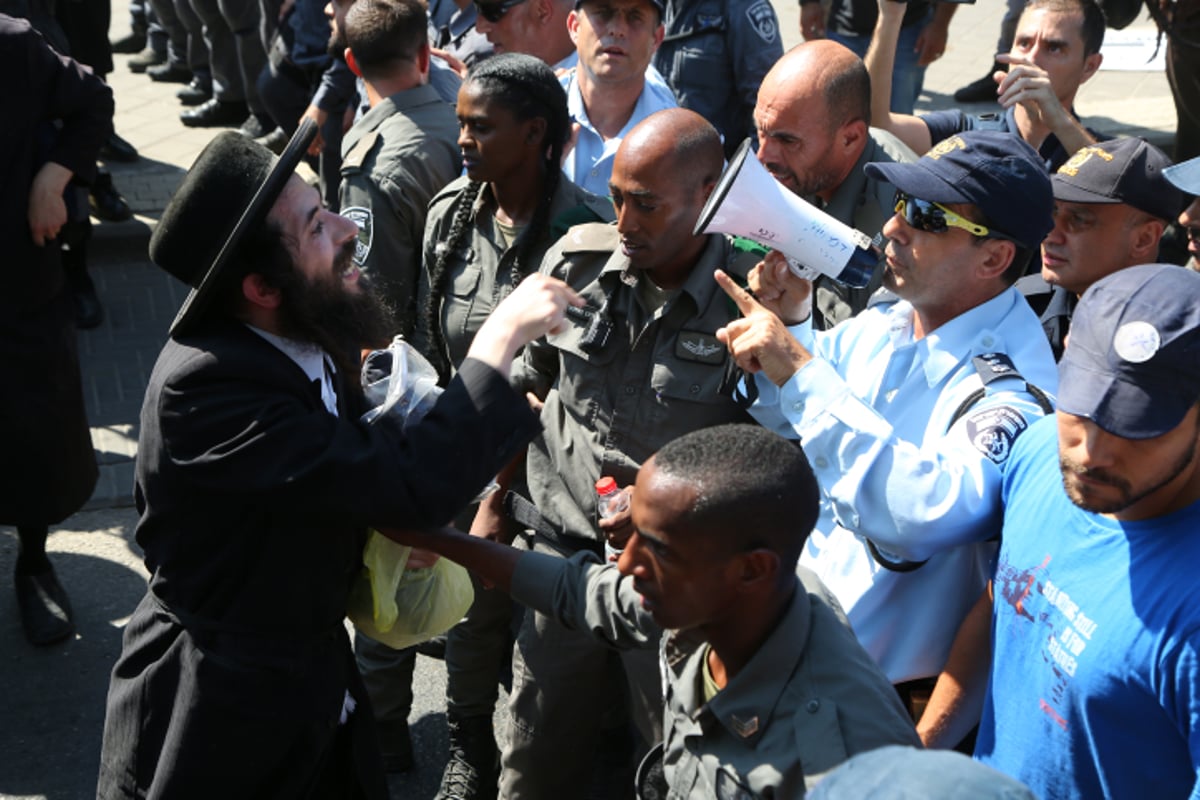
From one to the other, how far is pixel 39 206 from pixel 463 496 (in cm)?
292

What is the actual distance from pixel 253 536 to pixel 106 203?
21.5 ft

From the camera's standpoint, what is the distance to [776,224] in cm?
309

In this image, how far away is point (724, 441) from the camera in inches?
89.7

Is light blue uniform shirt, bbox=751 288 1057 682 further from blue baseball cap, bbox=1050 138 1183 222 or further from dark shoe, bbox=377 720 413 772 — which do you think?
dark shoe, bbox=377 720 413 772

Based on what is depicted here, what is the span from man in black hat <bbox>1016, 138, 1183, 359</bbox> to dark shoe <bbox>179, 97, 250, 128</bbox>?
793 cm

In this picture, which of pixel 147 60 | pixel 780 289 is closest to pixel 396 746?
pixel 780 289

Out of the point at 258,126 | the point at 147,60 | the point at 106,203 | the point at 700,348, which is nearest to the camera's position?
the point at 700,348

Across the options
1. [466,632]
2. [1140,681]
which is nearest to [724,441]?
[1140,681]

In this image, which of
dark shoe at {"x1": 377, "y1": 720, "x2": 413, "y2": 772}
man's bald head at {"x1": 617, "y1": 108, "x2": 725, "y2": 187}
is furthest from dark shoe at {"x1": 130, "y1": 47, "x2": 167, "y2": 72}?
man's bald head at {"x1": 617, "y1": 108, "x2": 725, "y2": 187}

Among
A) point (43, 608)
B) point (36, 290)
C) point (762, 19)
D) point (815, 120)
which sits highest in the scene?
point (815, 120)

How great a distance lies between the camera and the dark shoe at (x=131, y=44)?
1193 cm

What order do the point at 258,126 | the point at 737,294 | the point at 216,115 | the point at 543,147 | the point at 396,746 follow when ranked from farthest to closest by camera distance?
the point at 216,115 < the point at 258,126 < the point at 396,746 < the point at 543,147 < the point at 737,294

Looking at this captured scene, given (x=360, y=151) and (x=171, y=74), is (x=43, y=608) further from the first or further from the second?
(x=171, y=74)

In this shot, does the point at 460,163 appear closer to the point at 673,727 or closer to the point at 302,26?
the point at 673,727
